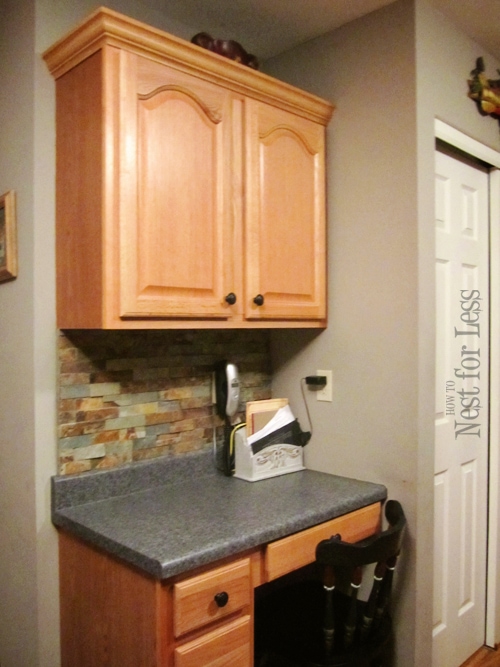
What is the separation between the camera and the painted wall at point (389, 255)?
69.2 inches

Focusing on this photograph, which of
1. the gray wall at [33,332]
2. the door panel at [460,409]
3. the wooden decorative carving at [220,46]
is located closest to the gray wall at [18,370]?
the gray wall at [33,332]

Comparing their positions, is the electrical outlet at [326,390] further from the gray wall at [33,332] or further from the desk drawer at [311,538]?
the gray wall at [33,332]

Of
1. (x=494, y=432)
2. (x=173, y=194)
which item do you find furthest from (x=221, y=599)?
(x=494, y=432)

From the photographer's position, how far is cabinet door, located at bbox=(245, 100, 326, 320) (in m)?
1.72

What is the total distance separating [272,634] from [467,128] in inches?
72.5

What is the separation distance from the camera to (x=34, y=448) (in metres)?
1.55

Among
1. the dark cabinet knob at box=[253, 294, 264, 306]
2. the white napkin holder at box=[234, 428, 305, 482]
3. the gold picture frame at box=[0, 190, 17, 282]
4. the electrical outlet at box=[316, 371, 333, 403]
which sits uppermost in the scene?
the gold picture frame at box=[0, 190, 17, 282]

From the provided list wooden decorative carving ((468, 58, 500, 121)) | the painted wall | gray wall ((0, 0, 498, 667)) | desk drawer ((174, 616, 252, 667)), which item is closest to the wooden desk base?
desk drawer ((174, 616, 252, 667))

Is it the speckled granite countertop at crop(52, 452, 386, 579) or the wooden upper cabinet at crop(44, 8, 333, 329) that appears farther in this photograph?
the wooden upper cabinet at crop(44, 8, 333, 329)

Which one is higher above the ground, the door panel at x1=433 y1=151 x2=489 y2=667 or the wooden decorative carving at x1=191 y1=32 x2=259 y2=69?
the wooden decorative carving at x1=191 y1=32 x2=259 y2=69

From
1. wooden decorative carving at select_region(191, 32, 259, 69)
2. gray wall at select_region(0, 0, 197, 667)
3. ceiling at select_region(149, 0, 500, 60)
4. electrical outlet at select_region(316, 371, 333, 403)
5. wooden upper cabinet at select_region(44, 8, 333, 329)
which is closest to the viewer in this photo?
wooden upper cabinet at select_region(44, 8, 333, 329)

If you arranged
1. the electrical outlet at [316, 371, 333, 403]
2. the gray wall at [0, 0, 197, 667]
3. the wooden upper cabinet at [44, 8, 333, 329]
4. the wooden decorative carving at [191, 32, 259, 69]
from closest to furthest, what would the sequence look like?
the wooden upper cabinet at [44, 8, 333, 329] < the gray wall at [0, 0, 197, 667] < the wooden decorative carving at [191, 32, 259, 69] < the electrical outlet at [316, 371, 333, 403]

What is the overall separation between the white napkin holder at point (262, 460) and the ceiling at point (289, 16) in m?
1.45

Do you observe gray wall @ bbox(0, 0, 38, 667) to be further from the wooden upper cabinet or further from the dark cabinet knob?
the dark cabinet knob
